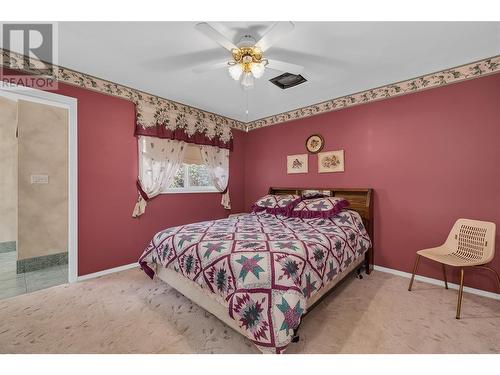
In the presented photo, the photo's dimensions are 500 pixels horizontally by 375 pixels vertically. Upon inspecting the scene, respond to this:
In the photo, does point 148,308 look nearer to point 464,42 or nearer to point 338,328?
point 338,328

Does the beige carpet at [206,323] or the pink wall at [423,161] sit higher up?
the pink wall at [423,161]

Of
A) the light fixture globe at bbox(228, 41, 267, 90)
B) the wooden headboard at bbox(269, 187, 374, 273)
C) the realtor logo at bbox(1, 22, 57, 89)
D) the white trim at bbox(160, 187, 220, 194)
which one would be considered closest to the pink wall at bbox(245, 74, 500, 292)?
the wooden headboard at bbox(269, 187, 374, 273)

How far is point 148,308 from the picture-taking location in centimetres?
212

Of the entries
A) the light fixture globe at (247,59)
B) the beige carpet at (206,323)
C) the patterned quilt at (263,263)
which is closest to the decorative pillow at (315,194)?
the patterned quilt at (263,263)

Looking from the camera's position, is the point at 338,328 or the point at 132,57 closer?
the point at 338,328

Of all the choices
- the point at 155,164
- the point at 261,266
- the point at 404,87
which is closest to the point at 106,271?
the point at 155,164

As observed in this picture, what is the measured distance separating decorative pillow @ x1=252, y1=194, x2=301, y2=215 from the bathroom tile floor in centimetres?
278

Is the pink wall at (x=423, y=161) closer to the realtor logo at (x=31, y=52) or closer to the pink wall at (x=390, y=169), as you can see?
the pink wall at (x=390, y=169)

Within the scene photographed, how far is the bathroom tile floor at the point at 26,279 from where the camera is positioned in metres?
2.50

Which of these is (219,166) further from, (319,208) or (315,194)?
(319,208)

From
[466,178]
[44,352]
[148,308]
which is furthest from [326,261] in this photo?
[44,352]

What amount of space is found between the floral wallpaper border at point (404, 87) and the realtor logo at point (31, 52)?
326 centimetres

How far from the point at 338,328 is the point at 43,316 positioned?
2.60m

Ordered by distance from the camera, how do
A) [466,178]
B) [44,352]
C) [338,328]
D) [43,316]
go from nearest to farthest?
1. [44,352]
2. [338,328]
3. [43,316]
4. [466,178]
